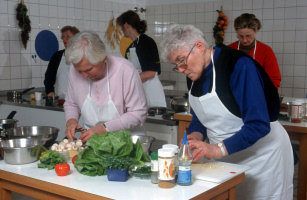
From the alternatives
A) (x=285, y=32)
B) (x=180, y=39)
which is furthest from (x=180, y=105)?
(x=285, y=32)

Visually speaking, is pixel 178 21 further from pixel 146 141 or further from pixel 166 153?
pixel 166 153

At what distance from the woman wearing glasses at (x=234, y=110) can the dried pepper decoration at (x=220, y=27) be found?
13.0 ft

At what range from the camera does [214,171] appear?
78.1 inches

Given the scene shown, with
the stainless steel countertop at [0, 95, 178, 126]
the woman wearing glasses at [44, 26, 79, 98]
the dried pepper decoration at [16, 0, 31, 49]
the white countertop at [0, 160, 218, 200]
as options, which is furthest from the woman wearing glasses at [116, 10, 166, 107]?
the white countertop at [0, 160, 218, 200]

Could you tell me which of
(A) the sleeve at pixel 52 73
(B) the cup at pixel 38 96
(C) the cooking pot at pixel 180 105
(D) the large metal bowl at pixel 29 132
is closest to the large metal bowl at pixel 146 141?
(D) the large metal bowl at pixel 29 132

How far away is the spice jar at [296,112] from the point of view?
3301 mm

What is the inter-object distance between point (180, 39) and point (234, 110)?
48cm

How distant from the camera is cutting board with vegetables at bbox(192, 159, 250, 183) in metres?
1.88

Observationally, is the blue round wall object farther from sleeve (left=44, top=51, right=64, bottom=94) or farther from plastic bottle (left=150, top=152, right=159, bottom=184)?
plastic bottle (left=150, top=152, right=159, bottom=184)

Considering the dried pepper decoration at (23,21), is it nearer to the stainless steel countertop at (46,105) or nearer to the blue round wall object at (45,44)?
the blue round wall object at (45,44)

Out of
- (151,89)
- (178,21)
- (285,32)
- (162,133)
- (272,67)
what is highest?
(178,21)

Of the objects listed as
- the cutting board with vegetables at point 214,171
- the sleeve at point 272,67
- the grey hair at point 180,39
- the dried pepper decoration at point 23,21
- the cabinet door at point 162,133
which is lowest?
the cabinet door at point 162,133

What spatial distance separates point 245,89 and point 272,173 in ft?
2.04

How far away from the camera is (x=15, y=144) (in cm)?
240
